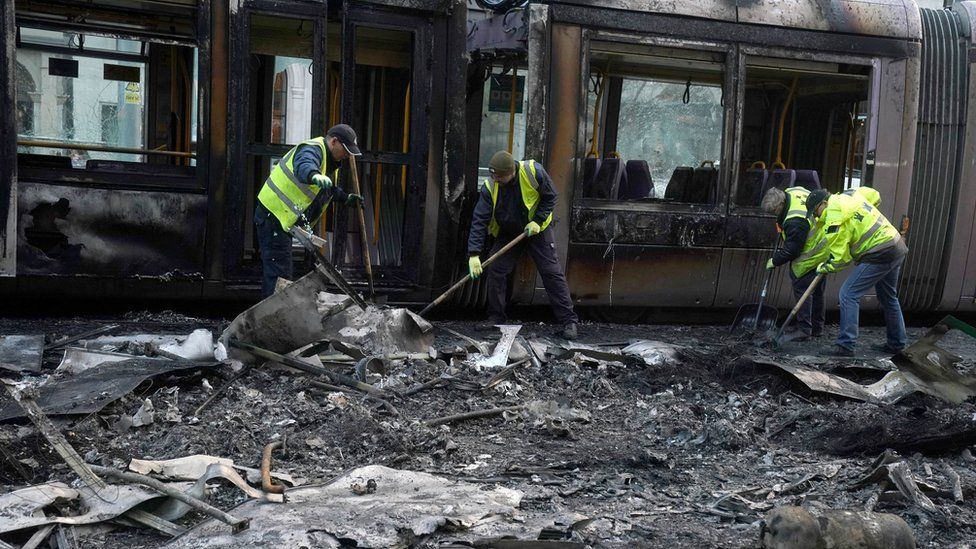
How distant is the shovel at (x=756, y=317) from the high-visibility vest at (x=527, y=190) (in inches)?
74.9

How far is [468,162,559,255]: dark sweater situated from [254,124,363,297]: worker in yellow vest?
101 cm

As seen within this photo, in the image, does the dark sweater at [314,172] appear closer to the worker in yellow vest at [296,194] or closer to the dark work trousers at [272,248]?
the worker in yellow vest at [296,194]

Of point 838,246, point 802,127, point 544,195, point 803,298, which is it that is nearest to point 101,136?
point 544,195

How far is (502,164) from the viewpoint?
7621 millimetres

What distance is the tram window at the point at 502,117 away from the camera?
8.47m

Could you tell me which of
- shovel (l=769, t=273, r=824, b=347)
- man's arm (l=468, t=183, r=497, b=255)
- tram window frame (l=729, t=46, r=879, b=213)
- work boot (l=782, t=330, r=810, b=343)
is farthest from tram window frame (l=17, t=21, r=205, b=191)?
work boot (l=782, t=330, r=810, b=343)

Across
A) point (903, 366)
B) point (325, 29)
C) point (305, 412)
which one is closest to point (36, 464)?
point (305, 412)

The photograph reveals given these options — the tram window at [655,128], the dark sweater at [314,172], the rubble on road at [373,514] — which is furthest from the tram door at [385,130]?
the rubble on road at [373,514]

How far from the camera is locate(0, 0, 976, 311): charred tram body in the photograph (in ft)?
23.1

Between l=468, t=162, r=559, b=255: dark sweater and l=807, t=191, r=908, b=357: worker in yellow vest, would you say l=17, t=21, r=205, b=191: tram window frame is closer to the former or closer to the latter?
l=468, t=162, r=559, b=255: dark sweater

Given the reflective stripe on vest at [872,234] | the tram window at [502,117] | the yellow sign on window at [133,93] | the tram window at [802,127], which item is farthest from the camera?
the tram window at [802,127]

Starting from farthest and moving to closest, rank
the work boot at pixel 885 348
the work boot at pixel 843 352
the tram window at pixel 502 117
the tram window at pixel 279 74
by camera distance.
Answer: the tram window at pixel 502 117 < the work boot at pixel 885 348 < the work boot at pixel 843 352 < the tram window at pixel 279 74

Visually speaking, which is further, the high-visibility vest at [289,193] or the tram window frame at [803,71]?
the tram window frame at [803,71]

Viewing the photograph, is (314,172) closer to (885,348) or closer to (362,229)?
(362,229)
